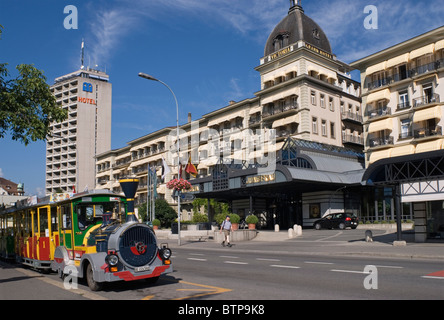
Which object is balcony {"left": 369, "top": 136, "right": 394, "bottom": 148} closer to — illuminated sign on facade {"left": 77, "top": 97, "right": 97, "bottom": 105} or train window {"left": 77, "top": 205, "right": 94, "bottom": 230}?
train window {"left": 77, "top": 205, "right": 94, "bottom": 230}

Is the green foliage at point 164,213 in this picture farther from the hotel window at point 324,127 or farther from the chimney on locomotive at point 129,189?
the chimney on locomotive at point 129,189

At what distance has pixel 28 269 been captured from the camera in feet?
51.5

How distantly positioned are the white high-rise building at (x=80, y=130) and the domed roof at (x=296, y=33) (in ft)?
226

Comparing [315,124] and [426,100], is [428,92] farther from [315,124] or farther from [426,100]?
[315,124]

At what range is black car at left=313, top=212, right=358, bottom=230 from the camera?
38.6m

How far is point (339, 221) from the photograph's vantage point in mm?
39094

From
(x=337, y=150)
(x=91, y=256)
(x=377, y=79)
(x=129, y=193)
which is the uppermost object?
(x=377, y=79)

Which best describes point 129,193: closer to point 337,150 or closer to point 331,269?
point 331,269

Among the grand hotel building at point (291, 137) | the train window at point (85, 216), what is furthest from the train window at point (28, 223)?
the grand hotel building at point (291, 137)

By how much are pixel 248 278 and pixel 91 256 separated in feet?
13.3
